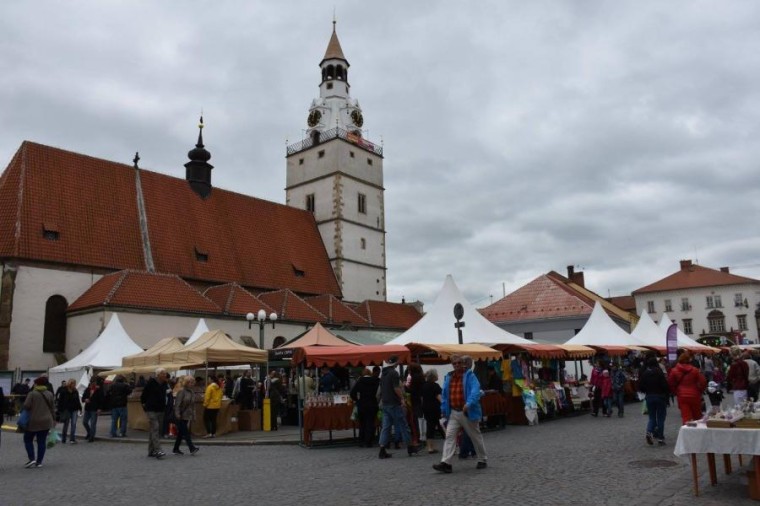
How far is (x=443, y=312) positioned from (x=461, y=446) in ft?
28.3

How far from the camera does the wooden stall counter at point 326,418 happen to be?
44.9 feet

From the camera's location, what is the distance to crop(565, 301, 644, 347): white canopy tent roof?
2370 cm

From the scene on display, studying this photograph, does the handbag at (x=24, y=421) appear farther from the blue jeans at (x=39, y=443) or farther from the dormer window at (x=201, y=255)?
the dormer window at (x=201, y=255)

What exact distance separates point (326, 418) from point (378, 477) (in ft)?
15.5

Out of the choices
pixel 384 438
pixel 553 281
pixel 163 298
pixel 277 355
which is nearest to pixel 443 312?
pixel 277 355

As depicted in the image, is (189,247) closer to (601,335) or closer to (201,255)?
(201,255)

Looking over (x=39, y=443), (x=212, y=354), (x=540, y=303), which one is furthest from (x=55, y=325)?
(x=540, y=303)

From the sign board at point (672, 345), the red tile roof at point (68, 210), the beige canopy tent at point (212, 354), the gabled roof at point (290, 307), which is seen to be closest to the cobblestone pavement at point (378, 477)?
the beige canopy tent at point (212, 354)

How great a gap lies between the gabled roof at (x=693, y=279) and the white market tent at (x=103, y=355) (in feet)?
225

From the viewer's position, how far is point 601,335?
2417 centimetres

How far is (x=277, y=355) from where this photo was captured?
1958cm

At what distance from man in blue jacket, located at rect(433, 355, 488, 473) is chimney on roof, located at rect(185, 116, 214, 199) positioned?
3298 centimetres

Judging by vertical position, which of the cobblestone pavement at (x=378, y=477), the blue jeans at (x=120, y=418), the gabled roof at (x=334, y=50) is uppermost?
the gabled roof at (x=334, y=50)

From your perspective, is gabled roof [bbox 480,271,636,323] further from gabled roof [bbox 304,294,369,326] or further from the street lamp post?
the street lamp post
